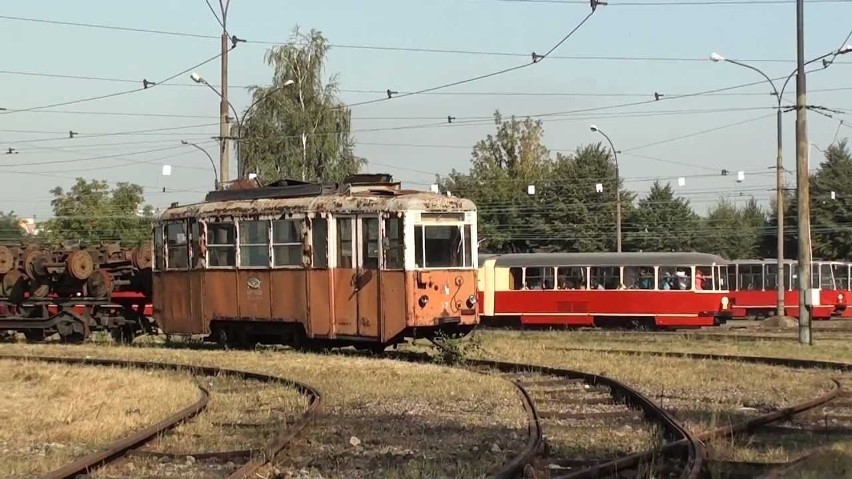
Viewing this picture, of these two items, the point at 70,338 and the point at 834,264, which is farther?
Answer: the point at 834,264

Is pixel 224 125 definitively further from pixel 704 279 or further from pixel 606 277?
pixel 704 279

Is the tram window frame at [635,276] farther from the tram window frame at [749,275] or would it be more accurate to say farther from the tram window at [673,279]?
the tram window frame at [749,275]

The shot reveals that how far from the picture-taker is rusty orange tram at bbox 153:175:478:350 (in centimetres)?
1672

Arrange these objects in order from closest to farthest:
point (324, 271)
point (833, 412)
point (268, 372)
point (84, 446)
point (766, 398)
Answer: point (84, 446) < point (833, 412) < point (766, 398) < point (268, 372) < point (324, 271)

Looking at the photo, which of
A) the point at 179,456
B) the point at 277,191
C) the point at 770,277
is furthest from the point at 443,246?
the point at 770,277

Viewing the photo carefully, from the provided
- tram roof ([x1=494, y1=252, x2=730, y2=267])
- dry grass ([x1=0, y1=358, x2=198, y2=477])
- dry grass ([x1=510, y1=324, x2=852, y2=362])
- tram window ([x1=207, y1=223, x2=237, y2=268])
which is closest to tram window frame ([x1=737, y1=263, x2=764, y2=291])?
tram roof ([x1=494, y1=252, x2=730, y2=267])

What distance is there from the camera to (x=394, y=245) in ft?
54.8

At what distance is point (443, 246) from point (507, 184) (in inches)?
2254

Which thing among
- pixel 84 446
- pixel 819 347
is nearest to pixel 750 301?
pixel 819 347

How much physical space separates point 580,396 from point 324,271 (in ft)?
21.2

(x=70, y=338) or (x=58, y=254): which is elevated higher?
(x=58, y=254)

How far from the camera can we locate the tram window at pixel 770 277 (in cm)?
3934

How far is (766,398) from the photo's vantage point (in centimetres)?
1191

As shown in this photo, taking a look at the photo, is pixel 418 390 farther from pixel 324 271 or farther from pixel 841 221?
pixel 841 221
